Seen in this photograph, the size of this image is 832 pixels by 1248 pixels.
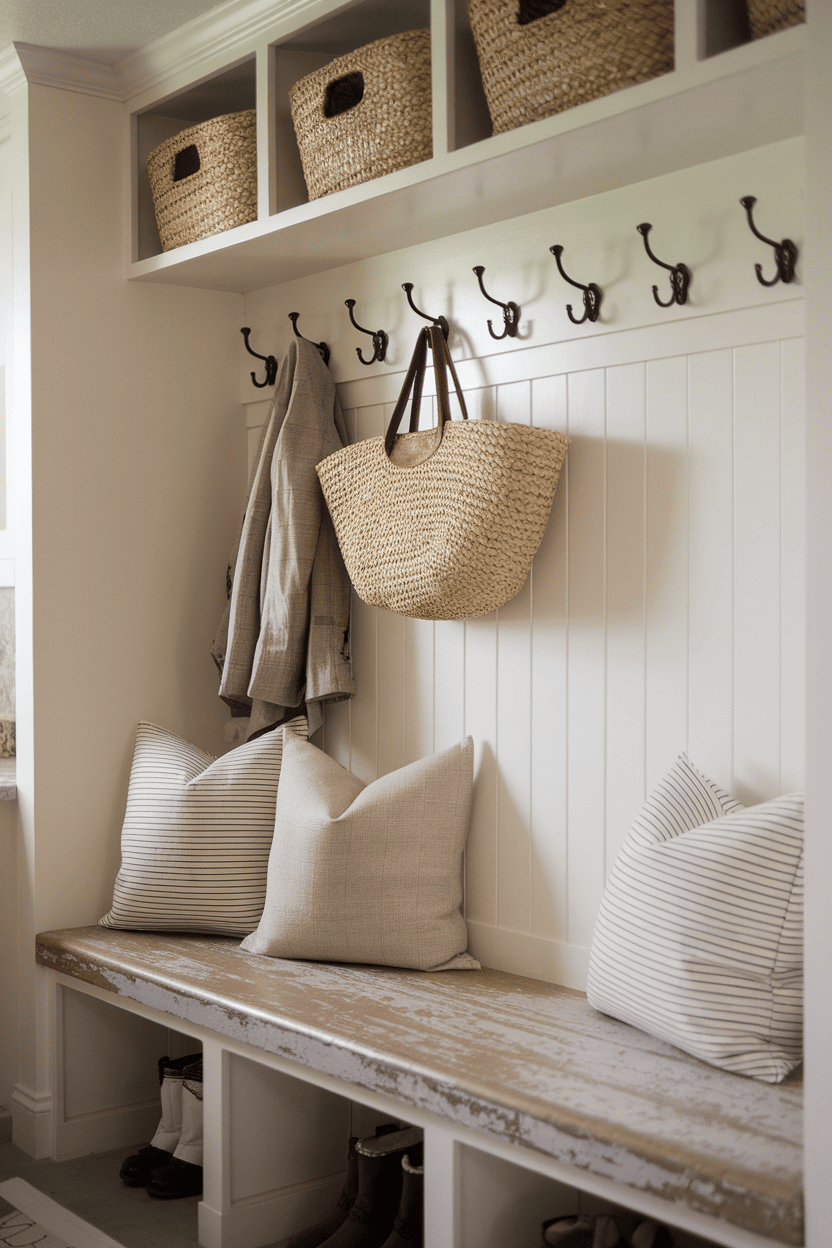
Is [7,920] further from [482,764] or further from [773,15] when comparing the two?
[773,15]

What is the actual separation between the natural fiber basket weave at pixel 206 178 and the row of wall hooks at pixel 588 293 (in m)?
0.29

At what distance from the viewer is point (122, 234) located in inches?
108

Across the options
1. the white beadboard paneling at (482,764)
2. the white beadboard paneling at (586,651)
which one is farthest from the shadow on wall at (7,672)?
the white beadboard paneling at (586,651)

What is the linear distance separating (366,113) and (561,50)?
0.46 m

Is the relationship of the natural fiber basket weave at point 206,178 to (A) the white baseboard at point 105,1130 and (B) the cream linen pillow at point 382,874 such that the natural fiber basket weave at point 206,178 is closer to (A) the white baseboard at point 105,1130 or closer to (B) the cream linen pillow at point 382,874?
(B) the cream linen pillow at point 382,874

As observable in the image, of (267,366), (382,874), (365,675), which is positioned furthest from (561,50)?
(382,874)

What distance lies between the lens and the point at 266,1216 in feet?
7.21

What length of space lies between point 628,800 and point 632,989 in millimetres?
372

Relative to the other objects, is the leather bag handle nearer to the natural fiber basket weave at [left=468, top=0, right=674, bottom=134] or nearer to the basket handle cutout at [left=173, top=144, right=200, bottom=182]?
the natural fiber basket weave at [left=468, top=0, right=674, bottom=134]

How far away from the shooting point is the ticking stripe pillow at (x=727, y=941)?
1.66 meters

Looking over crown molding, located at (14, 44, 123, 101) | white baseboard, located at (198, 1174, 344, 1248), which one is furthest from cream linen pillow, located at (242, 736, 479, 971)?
crown molding, located at (14, 44, 123, 101)

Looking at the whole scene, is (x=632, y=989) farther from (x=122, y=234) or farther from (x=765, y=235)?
(x=122, y=234)

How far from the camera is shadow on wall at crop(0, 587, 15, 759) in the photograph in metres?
3.01

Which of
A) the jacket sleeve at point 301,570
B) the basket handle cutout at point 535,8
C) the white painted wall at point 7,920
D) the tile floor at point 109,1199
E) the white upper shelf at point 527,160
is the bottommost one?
the tile floor at point 109,1199
